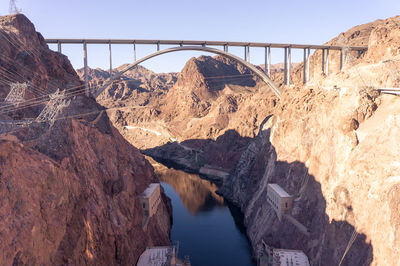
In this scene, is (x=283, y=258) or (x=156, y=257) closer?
(x=283, y=258)

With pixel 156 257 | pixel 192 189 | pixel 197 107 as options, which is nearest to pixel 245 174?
pixel 192 189

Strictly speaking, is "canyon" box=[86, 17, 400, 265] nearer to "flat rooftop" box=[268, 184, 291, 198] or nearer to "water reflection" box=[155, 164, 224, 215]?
"flat rooftop" box=[268, 184, 291, 198]

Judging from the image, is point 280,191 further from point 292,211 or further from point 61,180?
point 61,180

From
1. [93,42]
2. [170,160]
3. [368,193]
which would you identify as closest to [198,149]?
[170,160]

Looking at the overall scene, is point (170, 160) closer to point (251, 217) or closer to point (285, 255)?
point (251, 217)

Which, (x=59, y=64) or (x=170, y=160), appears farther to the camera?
(x=170, y=160)

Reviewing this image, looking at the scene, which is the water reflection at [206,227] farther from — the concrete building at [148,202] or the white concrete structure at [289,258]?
the white concrete structure at [289,258]
